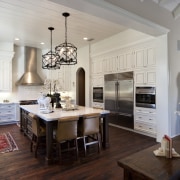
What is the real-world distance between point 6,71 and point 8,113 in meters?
1.68

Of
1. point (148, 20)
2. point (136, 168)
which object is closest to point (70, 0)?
point (148, 20)

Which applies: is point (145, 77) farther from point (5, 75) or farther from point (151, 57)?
point (5, 75)

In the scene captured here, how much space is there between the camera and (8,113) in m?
6.41

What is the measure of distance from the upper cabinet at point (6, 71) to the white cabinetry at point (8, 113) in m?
0.66

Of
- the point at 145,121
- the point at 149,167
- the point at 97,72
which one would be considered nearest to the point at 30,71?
the point at 97,72

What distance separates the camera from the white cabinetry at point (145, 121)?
450 centimetres

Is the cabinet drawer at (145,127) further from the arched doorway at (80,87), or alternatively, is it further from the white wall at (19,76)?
the white wall at (19,76)

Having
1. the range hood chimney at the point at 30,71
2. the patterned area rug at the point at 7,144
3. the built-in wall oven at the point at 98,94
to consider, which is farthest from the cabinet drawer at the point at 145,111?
the range hood chimney at the point at 30,71

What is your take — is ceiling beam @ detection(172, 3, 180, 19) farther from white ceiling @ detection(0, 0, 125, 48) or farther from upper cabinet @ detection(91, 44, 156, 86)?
white ceiling @ detection(0, 0, 125, 48)

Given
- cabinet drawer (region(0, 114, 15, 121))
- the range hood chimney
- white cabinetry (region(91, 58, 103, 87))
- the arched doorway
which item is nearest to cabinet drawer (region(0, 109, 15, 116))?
cabinet drawer (region(0, 114, 15, 121))

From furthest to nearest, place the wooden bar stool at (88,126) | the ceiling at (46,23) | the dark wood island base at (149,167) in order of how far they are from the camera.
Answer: the ceiling at (46,23) → the wooden bar stool at (88,126) → the dark wood island base at (149,167)

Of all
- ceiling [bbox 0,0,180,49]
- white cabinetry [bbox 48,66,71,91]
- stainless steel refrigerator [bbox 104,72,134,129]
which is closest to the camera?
ceiling [bbox 0,0,180,49]

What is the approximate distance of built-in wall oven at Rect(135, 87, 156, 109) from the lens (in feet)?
14.6

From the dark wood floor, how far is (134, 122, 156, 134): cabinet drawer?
1.77 feet
